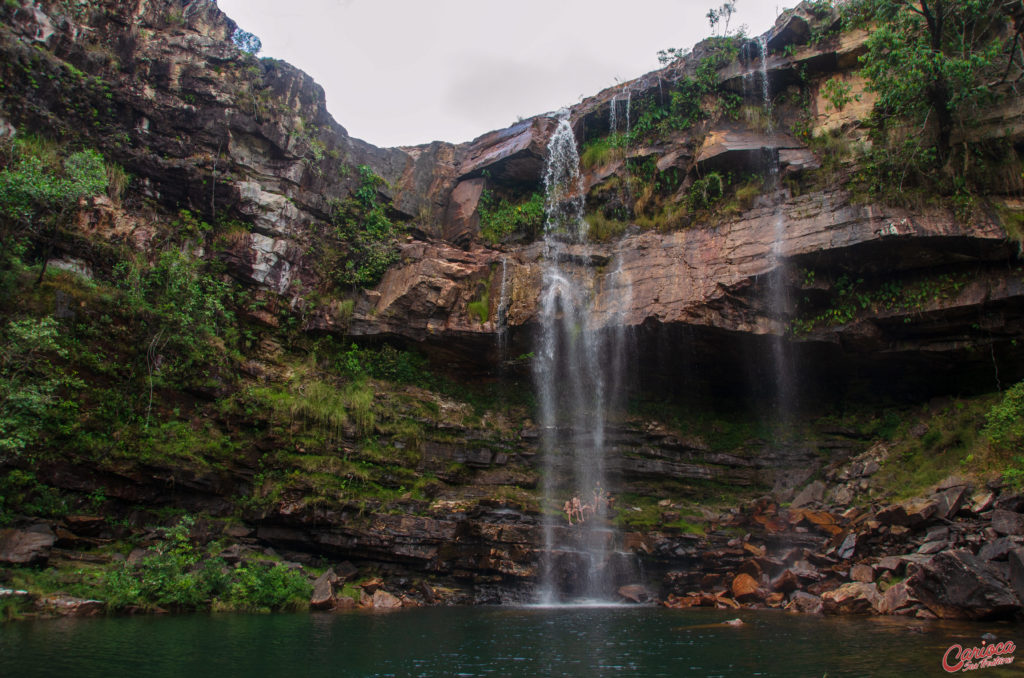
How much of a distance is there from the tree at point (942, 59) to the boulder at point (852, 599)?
11329 mm

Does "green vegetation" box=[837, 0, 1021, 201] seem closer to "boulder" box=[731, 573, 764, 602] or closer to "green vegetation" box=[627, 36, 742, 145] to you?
"green vegetation" box=[627, 36, 742, 145]

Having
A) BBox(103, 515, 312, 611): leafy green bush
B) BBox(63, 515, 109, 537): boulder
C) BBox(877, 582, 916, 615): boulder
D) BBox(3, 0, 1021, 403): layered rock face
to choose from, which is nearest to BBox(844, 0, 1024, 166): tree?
BBox(3, 0, 1021, 403): layered rock face

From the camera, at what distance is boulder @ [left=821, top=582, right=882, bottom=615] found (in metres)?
10.7

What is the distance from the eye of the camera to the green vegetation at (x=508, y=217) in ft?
68.0

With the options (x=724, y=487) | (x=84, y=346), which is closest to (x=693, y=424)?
(x=724, y=487)

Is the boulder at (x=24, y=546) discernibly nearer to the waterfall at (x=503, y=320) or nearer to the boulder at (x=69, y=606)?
the boulder at (x=69, y=606)

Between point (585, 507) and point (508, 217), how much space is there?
10664 mm

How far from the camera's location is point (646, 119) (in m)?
20.4

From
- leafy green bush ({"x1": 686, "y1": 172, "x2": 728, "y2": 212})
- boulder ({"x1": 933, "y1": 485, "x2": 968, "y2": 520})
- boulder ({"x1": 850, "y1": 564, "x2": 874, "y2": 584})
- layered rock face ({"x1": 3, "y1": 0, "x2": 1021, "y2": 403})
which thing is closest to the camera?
boulder ({"x1": 850, "y1": 564, "x2": 874, "y2": 584})

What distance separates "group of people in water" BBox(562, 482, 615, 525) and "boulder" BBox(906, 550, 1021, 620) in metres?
7.86

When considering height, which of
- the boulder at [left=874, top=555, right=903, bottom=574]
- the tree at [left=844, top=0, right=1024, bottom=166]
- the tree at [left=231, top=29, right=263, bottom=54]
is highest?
the tree at [left=231, top=29, right=263, bottom=54]

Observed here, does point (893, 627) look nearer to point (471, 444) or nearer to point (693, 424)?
point (693, 424)

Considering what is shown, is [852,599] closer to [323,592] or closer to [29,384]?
[323,592]

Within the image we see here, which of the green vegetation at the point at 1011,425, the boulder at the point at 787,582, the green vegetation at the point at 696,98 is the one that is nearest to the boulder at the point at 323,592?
the boulder at the point at 787,582
